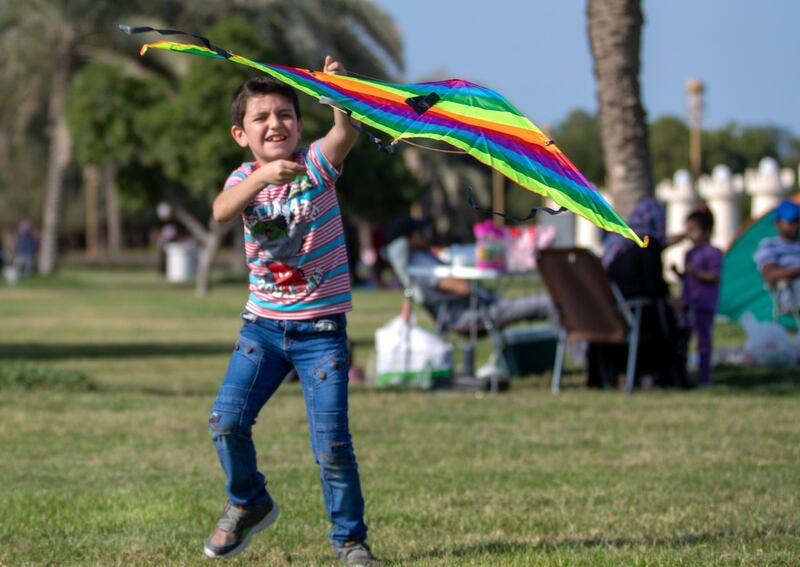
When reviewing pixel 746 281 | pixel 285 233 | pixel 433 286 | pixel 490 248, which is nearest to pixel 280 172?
pixel 285 233

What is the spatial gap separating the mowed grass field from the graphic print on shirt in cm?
105

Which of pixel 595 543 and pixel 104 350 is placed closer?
pixel 595 543

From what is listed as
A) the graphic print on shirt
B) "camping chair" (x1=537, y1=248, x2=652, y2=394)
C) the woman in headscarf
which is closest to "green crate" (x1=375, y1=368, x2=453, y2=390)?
"camping chair" (x1=537, y1=248, x2=652, y2=394)

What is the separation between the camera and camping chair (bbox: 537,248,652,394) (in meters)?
10.6

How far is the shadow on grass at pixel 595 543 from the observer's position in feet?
16.5

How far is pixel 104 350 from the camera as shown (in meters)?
15.8

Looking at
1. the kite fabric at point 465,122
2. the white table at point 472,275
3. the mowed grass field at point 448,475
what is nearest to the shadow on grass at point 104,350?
the mowed grass field at point 448,475

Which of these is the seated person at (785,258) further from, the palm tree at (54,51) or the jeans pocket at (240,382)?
the palm tree at (54,51)

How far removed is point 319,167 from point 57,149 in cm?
3642

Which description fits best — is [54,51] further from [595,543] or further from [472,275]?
[595,543]

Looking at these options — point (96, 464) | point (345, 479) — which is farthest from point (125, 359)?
point (345, 479)

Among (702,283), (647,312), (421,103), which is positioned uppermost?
(421,103)

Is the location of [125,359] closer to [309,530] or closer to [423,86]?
[309,530]

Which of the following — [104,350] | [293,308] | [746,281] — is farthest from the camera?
[104,350]
